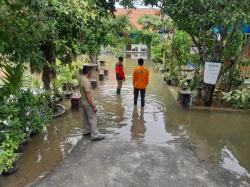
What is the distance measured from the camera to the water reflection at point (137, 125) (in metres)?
8.36

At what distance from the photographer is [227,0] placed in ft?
27.9

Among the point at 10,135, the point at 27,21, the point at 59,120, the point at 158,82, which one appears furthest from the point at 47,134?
the point at 158,82

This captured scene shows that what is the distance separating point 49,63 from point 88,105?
1740 millimetres

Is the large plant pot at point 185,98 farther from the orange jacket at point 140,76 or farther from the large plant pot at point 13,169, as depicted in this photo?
the large plant pot at point 13,169

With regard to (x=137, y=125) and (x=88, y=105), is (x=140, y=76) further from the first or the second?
(x=88, y=105)

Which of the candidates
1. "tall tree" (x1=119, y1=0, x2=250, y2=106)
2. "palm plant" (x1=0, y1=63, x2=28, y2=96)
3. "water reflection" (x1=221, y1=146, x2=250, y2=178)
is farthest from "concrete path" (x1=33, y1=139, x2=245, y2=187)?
"tall tree" (x1=119, y1=0, x2=250, y2=106)

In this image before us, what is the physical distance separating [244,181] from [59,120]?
5420 mm

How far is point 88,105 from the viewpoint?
7.84 metres

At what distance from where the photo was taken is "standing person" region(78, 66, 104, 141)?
300 inches

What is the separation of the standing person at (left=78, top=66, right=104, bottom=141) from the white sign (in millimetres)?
4433

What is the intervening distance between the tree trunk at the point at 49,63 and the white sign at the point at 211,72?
15.9 ft

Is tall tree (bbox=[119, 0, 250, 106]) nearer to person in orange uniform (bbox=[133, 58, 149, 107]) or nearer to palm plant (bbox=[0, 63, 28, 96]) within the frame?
person in orange uniform (bbox=[133, 58, 149, 107])

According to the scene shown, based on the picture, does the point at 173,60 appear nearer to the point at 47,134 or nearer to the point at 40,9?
the point at 47,134

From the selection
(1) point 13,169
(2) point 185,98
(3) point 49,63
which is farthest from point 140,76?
(1) point 13,169
